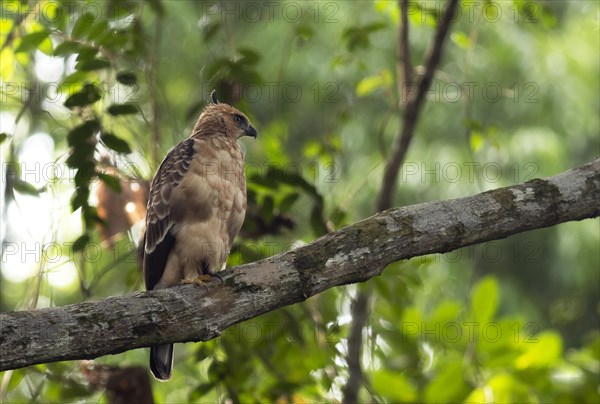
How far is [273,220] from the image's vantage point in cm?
492

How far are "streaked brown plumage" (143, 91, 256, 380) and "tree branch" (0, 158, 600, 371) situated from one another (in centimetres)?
112

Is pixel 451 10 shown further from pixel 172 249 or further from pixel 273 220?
pixel 172 249

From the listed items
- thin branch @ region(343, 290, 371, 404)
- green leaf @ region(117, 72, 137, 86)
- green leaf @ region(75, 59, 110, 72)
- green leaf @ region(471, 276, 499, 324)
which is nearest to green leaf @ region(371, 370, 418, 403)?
thin branch @ region(343, 290, 371, 404)

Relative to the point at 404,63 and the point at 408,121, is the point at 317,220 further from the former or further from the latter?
the point at 404,63

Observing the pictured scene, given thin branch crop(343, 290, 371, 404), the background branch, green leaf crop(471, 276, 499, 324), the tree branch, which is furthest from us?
the background branch

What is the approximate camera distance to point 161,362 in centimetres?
452

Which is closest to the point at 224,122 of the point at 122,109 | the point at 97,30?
the point at 122,109

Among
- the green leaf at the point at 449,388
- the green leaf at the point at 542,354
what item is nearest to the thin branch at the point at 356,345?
the green leaf at the point at 449,388

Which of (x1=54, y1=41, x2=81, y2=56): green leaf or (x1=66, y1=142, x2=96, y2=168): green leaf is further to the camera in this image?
(x1=54, y1=41, x2=81, y2=56): green leaf

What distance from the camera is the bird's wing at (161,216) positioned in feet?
14.8

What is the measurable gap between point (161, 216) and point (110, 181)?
1.17 feet

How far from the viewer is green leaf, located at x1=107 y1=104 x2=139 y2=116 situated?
14.3ft

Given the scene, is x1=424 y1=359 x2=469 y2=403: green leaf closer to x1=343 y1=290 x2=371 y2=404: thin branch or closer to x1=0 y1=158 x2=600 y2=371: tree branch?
x1=343 y1=290 x2=371 y2=404: thin branch

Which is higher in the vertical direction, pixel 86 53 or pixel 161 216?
pixel 86 53
